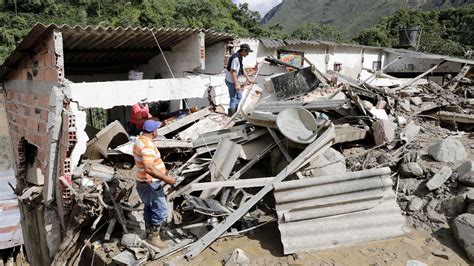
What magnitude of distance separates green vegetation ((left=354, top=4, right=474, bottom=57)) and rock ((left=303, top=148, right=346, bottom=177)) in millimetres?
25881

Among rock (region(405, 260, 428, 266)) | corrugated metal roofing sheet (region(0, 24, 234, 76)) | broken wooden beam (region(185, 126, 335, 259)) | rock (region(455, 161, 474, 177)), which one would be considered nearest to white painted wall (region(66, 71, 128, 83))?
corrugated metal roofing sheet (region(0, 24, 234, 76))

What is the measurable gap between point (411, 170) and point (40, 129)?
22.1 feet

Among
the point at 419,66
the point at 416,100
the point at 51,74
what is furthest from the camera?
the point at 419,66

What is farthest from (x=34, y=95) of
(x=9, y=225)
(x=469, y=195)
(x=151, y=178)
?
(x=469, y=195)

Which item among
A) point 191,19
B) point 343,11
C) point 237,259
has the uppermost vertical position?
point 343,11

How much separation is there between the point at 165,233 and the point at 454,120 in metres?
7.28

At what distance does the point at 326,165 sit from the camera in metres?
5.95

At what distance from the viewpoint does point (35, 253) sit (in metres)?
7.35

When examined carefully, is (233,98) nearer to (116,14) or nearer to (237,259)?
(237,259)

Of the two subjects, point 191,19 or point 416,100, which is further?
point 191,19

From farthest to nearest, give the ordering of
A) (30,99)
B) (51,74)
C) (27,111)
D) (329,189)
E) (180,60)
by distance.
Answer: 1. (180,60)
2. (27,111)
3. (30,99)
4. (51,74)
5. (329,189)

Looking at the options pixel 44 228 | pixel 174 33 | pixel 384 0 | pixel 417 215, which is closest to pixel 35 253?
pixel 44 228

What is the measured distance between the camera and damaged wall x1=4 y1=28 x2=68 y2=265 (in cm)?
590

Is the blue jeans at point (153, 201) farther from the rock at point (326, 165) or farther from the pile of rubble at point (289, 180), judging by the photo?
the rock at point (326, 165)
